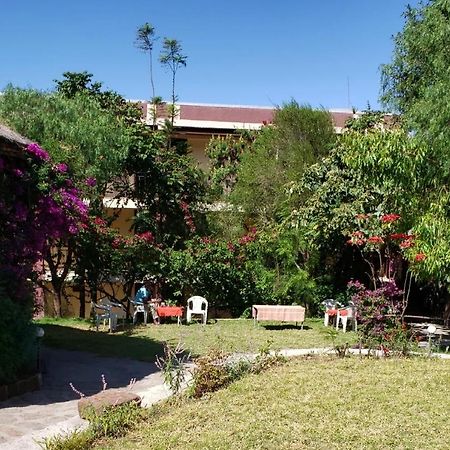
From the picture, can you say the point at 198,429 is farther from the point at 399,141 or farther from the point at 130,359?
the point at 399,141

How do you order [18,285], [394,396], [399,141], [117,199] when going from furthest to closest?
[117,199] < [399,141] < [18,285] < [394,396]

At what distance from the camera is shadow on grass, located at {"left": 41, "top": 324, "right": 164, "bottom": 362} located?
1291cm

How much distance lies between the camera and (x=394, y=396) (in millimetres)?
7723

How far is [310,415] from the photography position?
6.93m

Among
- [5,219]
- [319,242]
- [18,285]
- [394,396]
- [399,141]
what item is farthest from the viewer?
[319,242]

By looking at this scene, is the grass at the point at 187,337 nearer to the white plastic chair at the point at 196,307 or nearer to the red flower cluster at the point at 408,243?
the white plastic chair at the point at 196,307

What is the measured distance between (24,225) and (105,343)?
4494 mm

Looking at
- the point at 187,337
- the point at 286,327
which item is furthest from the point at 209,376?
the point at 286,327

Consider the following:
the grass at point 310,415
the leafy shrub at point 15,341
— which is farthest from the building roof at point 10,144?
the grass at point 310,415

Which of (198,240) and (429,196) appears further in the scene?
(198,240)

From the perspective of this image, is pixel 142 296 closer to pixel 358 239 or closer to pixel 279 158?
pixel 358 239

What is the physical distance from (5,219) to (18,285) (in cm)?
131

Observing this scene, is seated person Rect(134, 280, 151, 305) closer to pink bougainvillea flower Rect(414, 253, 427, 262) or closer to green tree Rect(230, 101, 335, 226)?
green tree Rect(230, 101, 335, 226)

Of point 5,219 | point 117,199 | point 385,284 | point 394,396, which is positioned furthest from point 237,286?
point 394,396
